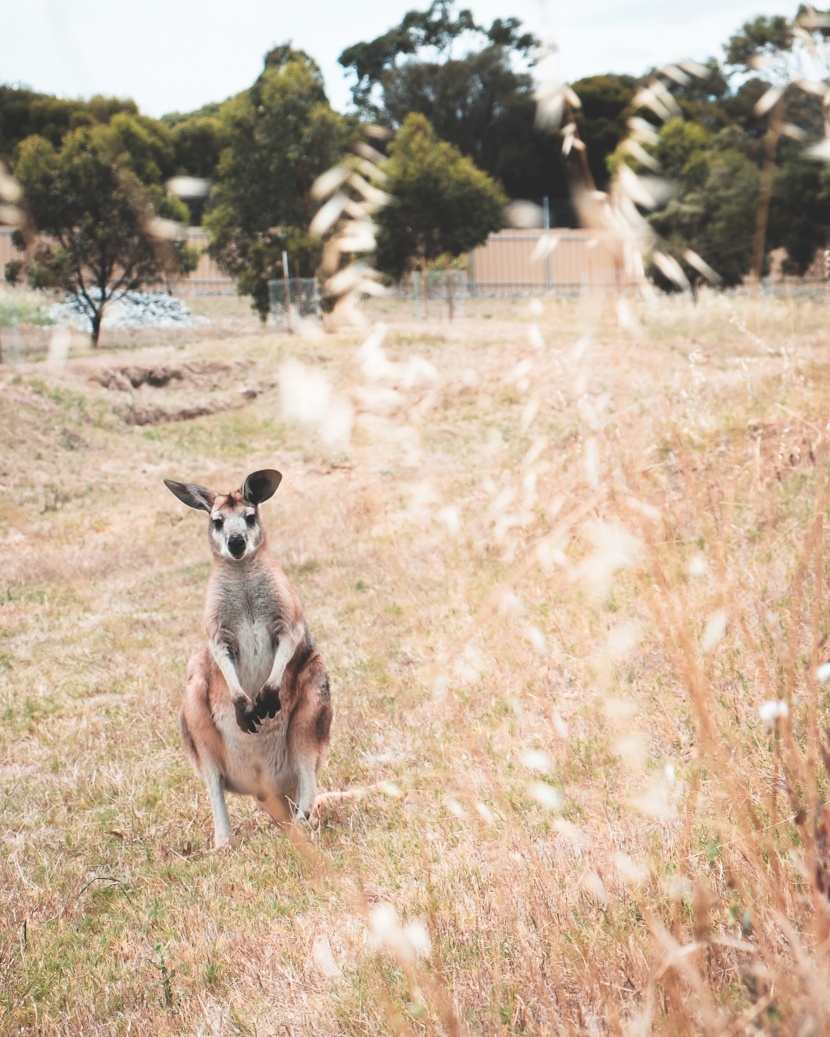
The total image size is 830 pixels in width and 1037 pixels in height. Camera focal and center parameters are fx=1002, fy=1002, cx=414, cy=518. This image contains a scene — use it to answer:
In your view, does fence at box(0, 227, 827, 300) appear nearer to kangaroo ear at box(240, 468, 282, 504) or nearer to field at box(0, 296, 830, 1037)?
field at box(0, 296, 830, 1037)

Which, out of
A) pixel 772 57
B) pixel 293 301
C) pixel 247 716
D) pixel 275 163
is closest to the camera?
pixel 772 57

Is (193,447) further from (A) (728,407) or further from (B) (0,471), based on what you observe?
(A) (728,407)

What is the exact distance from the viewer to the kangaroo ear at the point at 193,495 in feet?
14.6

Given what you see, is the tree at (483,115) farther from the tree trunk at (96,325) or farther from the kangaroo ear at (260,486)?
the kangaroo ear at (260,486)

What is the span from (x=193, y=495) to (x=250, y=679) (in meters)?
0.92

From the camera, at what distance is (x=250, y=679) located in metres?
4.76

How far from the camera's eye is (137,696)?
22.3ft

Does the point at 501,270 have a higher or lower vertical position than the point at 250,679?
higher

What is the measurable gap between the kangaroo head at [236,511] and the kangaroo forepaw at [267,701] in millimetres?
627

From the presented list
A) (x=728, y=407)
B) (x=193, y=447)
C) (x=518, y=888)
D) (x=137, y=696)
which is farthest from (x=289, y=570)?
(x=193, y=447)

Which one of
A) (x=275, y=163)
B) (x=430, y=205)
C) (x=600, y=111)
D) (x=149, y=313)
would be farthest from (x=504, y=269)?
(x=149, y=313)

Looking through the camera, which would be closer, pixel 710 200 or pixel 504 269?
pixel 710 200

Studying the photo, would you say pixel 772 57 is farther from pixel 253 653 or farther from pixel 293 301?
pixel 293 301

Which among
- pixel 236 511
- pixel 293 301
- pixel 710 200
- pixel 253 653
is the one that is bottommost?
pixel 253 653
